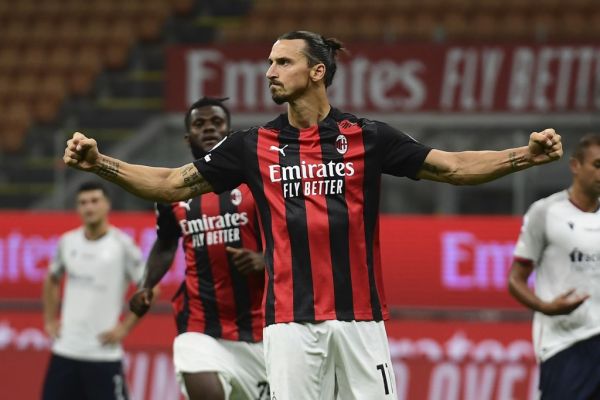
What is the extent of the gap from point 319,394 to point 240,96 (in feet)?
33.1

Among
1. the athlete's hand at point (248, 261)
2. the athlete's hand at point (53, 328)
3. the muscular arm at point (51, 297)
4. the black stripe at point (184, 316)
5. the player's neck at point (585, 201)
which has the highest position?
the player's neck at point (585, 201)

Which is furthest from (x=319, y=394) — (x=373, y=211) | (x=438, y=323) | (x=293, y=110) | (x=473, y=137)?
(x=473, y=137)

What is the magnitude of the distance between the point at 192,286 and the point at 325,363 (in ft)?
6.38

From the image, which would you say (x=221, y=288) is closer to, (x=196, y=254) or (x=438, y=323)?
(x=196, y=254)

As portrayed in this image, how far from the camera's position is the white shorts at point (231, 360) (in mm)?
6617

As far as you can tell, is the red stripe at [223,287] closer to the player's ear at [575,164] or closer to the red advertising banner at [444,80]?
the player's ear at [575,164]

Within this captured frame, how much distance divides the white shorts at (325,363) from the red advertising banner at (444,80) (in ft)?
31.1

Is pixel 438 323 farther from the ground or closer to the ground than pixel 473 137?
closer to the ground

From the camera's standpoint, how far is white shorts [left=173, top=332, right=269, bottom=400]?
6617 millimetres

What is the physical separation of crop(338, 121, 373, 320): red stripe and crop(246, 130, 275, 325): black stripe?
0.33 metres

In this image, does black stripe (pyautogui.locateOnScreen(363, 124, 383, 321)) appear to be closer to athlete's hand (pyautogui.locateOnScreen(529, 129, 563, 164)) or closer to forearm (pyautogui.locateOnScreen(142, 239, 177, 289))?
athlete's hand (pyautogui.locateOnScreen(529, 129, 563, 164))

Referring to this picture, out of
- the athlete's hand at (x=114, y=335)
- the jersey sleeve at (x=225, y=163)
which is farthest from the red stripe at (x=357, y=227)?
the athlete's hand at (x=114, y=335)

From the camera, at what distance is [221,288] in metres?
6.70

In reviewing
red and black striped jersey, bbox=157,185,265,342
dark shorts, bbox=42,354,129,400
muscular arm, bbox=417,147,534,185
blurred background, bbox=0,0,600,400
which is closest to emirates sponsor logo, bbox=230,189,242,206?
red and black striped jersey, bbox=157,185,265,342
